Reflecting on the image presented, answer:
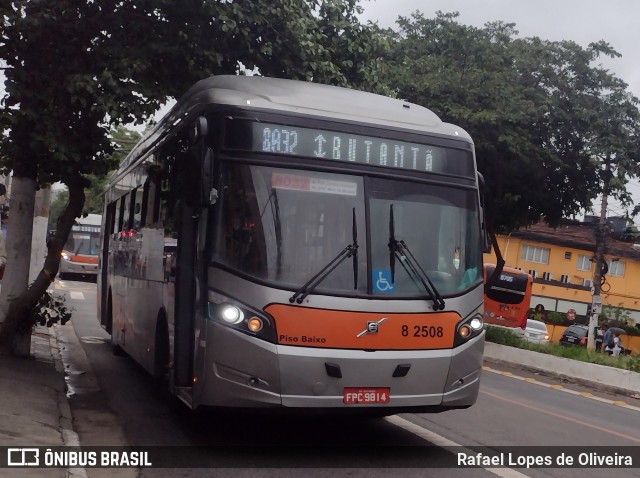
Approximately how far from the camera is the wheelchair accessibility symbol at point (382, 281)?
25.9 ft

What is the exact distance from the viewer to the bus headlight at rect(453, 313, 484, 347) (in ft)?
27.0

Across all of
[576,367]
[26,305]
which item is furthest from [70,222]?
[576,367]

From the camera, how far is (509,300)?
27.0m

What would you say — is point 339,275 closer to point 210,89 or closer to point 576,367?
point 210,89

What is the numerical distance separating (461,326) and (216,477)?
8.42 feet

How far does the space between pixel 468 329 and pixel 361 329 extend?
3.88ft

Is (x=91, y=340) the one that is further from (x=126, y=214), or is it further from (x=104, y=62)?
(x=104, y=62)

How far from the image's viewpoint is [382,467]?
7.87 meters

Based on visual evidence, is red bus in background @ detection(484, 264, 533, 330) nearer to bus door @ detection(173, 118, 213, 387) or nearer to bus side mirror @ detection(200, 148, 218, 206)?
bus door @ detection(173, 118, 213, 387)

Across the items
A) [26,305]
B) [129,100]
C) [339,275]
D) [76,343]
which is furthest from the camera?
[76,343]

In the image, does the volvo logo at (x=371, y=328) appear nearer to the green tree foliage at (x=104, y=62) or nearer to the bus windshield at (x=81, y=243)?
the green tree foliage at (x=104, y=62)

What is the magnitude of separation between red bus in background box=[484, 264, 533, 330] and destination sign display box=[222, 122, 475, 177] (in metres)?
17.7

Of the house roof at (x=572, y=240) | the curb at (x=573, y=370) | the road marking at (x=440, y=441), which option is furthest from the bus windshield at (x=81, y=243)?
the road marking at (x=440, y=441)

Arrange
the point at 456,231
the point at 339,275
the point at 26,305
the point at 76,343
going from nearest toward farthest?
the point at 339,275, the point at 456,231, the point at 26,305, the point at 76,343
